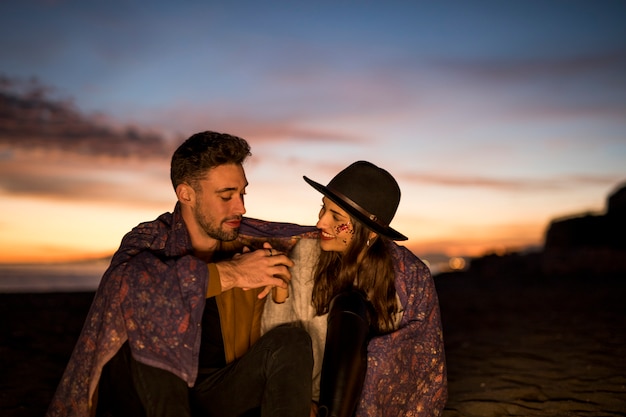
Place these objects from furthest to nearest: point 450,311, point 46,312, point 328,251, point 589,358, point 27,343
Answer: point 450,311, point 46,312, point 27,343, point 589,358, point 328,251

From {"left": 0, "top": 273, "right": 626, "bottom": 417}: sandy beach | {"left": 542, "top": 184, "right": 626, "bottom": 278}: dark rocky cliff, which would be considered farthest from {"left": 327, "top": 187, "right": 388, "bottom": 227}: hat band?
{"left": 542, "top": 184, "right": 626, "bottom": 278}: dark rocky cliff

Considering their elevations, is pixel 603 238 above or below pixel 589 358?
above

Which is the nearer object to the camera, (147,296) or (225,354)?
(147,296)

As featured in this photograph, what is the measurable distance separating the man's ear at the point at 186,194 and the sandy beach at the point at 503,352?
2.24 meters

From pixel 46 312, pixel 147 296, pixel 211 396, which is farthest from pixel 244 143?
pixel 46 312

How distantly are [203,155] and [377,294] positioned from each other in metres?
1.24

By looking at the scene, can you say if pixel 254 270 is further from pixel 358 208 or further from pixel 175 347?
pixel 358 208

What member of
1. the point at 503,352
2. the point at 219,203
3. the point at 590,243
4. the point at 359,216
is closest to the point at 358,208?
the point at 359,216

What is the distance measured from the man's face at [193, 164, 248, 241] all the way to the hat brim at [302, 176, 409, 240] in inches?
17.7

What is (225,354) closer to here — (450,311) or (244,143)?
(244,143)

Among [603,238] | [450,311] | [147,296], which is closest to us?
[147,296]

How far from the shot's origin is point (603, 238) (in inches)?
715

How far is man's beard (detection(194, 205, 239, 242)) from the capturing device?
3115 millimetres

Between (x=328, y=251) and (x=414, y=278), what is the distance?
51cm
